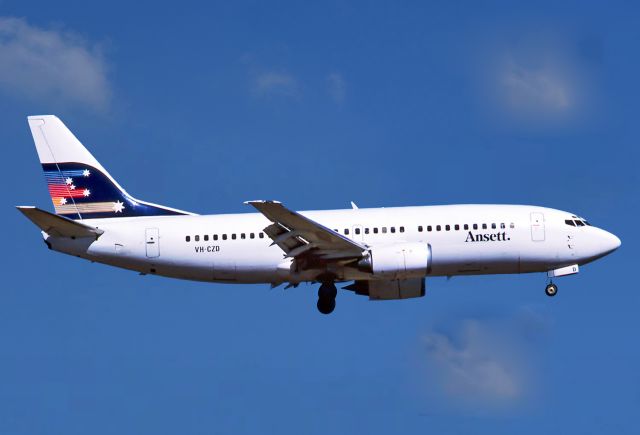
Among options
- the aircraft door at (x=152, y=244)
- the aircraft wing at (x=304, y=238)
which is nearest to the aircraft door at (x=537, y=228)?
the aircraft wing at (x=304, y=238)

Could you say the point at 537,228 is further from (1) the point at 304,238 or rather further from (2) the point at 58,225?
(2) the point at 58,225

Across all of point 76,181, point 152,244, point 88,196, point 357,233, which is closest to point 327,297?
point 357,233

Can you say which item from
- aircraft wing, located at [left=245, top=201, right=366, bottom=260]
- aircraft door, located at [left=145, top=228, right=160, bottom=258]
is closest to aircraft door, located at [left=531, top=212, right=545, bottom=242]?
aircraft wing, located at [left=245, top=201, right=366, bottom=260]

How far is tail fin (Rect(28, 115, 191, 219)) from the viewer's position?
55250 mm

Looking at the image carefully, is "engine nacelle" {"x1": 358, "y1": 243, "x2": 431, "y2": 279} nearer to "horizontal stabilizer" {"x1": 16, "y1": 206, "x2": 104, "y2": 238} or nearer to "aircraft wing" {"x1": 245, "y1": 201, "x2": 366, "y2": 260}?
"aircraft wing" {"x1": 245, "y1": 201, "x2": 366, "y2": 260}

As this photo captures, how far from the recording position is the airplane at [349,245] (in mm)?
51469

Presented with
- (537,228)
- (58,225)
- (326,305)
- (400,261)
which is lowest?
(326,305)

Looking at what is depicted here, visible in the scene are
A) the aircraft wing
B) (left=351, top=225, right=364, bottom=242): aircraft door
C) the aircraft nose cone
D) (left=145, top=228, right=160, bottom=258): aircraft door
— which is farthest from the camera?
the aircraft nose cone

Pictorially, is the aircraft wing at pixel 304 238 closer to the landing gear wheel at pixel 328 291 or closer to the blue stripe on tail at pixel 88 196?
the landing gear wheel at pixel 328 291

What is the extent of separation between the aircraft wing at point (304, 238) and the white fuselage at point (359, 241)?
1088 mm

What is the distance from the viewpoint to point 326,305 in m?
53.9

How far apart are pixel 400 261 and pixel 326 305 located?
5.01 metres

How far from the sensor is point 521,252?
172ft

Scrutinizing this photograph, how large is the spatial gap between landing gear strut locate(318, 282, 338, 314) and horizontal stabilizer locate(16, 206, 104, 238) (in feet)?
34.8
